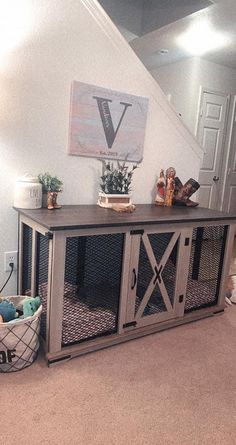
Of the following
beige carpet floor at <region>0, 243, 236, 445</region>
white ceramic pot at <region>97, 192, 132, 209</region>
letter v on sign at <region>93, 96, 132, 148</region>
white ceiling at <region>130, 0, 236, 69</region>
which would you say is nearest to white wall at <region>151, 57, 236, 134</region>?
white ceiling at <region>130, 0, 236, 69</region>

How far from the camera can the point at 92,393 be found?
1475 mm

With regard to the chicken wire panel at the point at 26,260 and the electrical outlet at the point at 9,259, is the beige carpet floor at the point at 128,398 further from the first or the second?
the electrical outlet at the point at 9,259

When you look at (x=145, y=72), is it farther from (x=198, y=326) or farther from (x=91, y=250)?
(x=198, y=326)

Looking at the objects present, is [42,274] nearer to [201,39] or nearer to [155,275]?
[155,275]

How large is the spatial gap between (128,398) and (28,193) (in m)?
1.19

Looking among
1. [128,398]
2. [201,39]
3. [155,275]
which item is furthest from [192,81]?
[128,398]

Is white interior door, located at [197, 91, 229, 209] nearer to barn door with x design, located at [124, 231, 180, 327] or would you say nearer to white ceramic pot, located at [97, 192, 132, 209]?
white ceramic pot, located at [97, 192, 132, 209]

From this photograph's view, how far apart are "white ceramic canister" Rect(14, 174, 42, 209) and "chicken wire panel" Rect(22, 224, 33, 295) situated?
133 millimetres

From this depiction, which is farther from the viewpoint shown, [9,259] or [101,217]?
[9,259]

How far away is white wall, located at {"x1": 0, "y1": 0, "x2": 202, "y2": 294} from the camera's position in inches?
74.5

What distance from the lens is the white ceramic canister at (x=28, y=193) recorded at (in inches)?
74.9

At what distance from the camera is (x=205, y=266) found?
7.74 feet

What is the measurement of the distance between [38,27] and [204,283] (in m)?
1.95

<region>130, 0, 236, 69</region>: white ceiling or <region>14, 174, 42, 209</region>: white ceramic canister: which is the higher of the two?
<region>130, 0, 236, 69</region>: white ceiling
